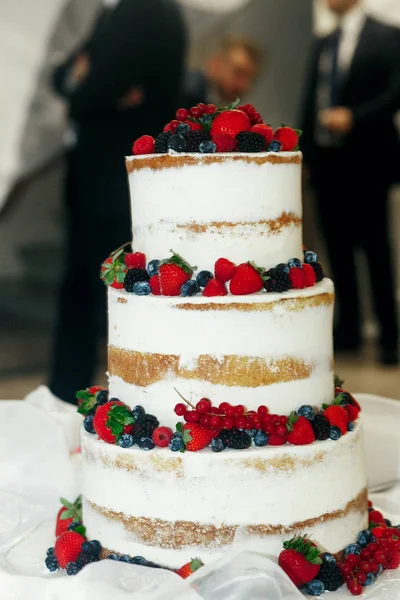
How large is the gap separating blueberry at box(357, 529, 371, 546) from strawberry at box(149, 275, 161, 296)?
0.82 meters

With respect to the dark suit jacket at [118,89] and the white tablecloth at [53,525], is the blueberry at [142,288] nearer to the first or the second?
the white tablecloth at [53,525]

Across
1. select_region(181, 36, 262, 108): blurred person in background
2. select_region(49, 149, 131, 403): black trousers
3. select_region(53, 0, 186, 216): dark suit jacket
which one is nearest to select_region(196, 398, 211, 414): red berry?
select_region(49, 149, 131, 403): black trousers

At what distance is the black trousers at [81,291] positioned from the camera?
495 centimetres

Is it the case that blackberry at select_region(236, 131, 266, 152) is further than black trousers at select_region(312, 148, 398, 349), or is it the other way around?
black trousers at select_region(312, 148, 398, 349)

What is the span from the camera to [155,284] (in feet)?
6.67

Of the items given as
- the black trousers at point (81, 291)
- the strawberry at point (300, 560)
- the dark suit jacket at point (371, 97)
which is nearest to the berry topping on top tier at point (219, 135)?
the strawberry at point (300, 560)

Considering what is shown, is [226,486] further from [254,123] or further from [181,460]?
[254,123]

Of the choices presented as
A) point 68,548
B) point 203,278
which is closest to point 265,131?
point 203,278

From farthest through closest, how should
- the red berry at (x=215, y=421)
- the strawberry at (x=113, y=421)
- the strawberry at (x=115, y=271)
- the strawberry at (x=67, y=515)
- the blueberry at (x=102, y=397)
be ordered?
the strawberry at (x=67, y=515), the blueberry at (x=102, y=397), the strawberry at (x=115, y=271), the strawberry at (x=113, y=421), the red berry at (x=215, y=421)

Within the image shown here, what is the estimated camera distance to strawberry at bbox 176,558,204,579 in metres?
1.93

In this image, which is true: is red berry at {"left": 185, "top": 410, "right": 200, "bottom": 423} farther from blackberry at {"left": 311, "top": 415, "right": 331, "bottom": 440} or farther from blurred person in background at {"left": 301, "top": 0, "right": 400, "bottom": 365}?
blurred person in background at {"left": 301, "top": 0, "right": 400, "bottom": 365}

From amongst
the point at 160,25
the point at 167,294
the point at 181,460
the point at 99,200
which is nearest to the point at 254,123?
the point at 167,294

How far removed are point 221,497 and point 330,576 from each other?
325 mm

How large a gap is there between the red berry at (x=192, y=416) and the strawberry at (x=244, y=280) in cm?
30
